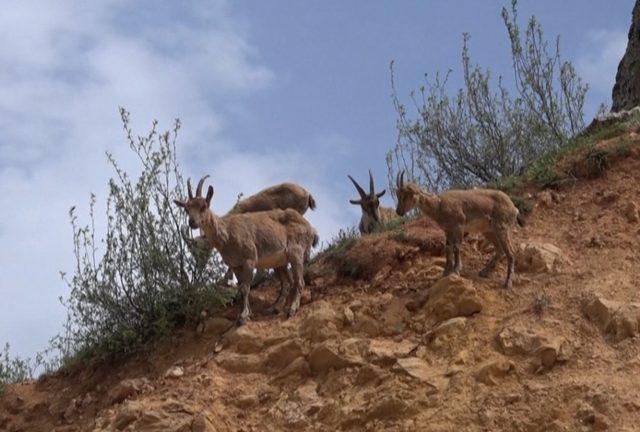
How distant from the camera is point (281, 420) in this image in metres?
13.3

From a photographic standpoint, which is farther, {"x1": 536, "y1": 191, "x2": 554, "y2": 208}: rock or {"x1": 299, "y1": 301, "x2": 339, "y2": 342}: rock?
{"x1": 536, "y1": 191, "x2": 554, "y2": 208}: rock

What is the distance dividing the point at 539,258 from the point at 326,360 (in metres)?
3.01

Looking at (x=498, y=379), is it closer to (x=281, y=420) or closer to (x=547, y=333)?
(x=547, y=333)

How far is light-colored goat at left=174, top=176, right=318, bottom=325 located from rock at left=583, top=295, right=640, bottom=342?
12.2 ft

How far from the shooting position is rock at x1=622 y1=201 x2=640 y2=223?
15.8 m

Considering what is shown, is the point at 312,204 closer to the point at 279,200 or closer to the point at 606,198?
the point at 279,200

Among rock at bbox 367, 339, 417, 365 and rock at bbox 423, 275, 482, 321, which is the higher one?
rock at bbox 423, 275, 482, 321

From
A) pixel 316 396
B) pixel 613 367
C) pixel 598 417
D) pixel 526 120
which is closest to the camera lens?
pixel 598 417

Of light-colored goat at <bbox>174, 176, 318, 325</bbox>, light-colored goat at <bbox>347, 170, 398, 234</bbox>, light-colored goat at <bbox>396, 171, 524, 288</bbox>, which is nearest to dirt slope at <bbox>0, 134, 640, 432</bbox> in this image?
light-colored goat at <bbox>396, 171, 524, 288</bbox>

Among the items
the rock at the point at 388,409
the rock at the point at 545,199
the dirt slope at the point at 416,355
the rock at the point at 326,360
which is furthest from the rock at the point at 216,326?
the rock at the point at 545,199

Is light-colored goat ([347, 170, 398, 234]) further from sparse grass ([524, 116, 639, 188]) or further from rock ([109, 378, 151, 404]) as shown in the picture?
rock ([109, 378, 151, 404])

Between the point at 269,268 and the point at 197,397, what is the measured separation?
9.36ft

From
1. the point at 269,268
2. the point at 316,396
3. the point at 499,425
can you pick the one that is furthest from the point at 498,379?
the point at 269,268

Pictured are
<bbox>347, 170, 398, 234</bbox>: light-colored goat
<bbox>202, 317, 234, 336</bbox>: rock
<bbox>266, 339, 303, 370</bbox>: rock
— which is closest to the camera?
<bbox>266, 339, 303, 370</bbox>: rock
